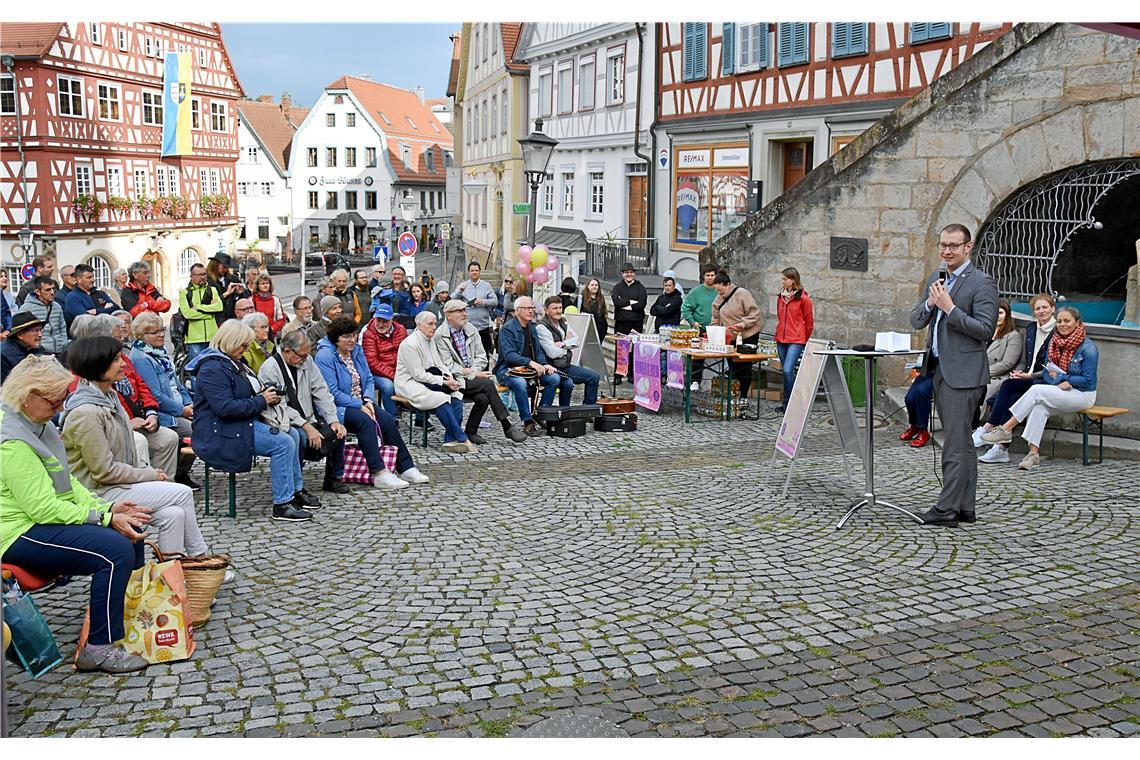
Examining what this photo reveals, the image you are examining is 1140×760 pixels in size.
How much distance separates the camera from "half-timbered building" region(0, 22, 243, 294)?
37312 millimetres

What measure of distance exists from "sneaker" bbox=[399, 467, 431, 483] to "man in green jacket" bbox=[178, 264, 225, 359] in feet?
16.7

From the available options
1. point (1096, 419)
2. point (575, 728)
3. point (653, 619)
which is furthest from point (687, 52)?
point (575, 728)

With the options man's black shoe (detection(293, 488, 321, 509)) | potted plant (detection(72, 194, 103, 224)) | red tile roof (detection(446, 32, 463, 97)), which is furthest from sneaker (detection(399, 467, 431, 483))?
red tile roof (detection(446, 32, 463, 97))

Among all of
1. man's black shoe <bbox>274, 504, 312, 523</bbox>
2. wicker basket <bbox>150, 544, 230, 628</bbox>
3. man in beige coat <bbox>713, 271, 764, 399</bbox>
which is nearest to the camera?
wicker basket <bbox>150, 544, 230, 628</bbox>

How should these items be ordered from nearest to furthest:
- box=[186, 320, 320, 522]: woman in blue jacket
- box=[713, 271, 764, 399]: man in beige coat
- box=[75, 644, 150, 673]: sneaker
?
box=[75, 644, 150, 673]: sneaker → box=[186, 320, 320, 522]: woman in blue jacket → box=[713, 271, 764, 399]: man in beige coat

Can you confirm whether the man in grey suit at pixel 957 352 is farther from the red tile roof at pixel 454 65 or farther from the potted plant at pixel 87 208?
the red tile roof at pixel 454 65

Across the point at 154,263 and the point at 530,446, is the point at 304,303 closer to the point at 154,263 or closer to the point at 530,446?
the point at 530,446

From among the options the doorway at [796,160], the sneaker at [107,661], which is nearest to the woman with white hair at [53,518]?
the sneaker at [107,661]

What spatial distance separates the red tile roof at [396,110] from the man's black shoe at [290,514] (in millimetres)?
62083

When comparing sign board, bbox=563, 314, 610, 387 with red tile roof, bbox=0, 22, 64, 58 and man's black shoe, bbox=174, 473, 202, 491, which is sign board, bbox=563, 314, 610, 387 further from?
red tile roof, bbox=0, 22, 64, 58

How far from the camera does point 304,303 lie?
13250 mm

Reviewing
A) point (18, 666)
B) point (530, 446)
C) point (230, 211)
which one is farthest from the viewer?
point (230, 211)

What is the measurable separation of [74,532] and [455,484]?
4.56 m
